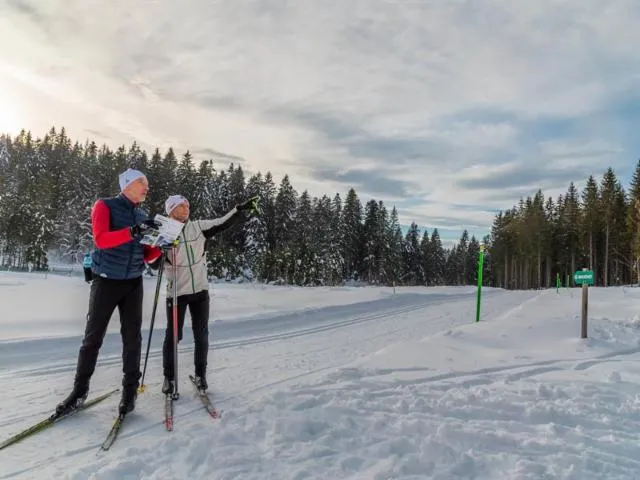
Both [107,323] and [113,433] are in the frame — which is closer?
[113,433]

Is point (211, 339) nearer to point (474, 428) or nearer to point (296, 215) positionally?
point (474, 428)

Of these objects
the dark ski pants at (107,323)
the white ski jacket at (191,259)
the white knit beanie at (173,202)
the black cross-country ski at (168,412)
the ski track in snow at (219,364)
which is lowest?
the ski track in snow at (219,364)

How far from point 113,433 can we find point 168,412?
0.53 metres

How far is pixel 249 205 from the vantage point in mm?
5277

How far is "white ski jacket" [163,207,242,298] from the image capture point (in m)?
5.13

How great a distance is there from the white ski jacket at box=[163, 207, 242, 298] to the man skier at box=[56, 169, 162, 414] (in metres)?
0.53

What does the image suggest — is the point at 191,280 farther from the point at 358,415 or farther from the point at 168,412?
the point at 358,415

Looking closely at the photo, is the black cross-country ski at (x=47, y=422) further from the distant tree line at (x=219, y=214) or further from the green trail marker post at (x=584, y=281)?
the distant tree line at (x=219, y=214)

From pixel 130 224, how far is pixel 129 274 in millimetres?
496

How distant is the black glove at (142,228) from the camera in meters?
4.19

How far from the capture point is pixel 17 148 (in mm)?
79125

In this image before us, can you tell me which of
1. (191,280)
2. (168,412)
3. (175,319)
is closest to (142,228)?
(191,280)

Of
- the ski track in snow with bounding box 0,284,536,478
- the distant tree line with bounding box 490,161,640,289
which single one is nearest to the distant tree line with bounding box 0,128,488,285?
the distant tree line with bounding box 490,161,640,289

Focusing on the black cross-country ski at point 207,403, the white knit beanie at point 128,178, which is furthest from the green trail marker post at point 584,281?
the white knit beanie at point 128,178
